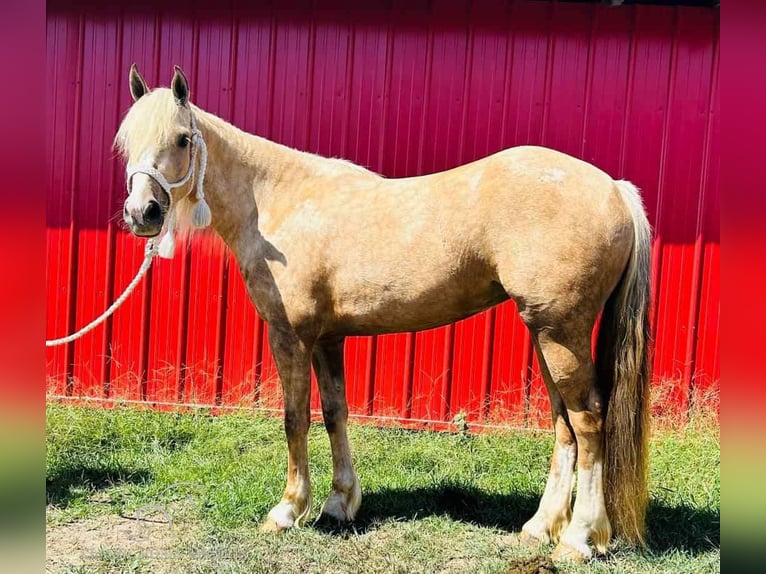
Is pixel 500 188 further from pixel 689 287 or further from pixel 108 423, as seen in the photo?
pixel 108 423

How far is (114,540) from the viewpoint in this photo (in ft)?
9.41

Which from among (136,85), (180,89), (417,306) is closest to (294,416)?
(417,306)

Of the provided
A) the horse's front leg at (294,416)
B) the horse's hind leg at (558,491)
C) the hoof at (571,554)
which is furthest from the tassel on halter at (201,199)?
the hoof at (571,554)

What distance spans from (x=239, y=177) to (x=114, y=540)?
83.8 inches

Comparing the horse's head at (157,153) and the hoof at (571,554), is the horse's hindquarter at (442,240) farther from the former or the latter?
the hoof at (571,554)

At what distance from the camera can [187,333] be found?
5.09 meters

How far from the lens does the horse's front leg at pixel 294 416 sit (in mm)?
2885

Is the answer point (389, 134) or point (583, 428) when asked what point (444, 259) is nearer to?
point (583, 428)

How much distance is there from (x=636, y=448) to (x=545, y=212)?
127 cm

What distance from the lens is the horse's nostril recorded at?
2.50 meters

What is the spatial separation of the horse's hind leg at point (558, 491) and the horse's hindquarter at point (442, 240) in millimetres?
527

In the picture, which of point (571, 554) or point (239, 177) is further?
point (239, 177)

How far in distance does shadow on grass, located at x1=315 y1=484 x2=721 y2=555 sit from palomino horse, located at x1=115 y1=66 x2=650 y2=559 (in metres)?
0.20

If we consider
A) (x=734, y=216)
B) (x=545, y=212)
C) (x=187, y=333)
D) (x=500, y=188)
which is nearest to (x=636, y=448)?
(x=545, y=212)
